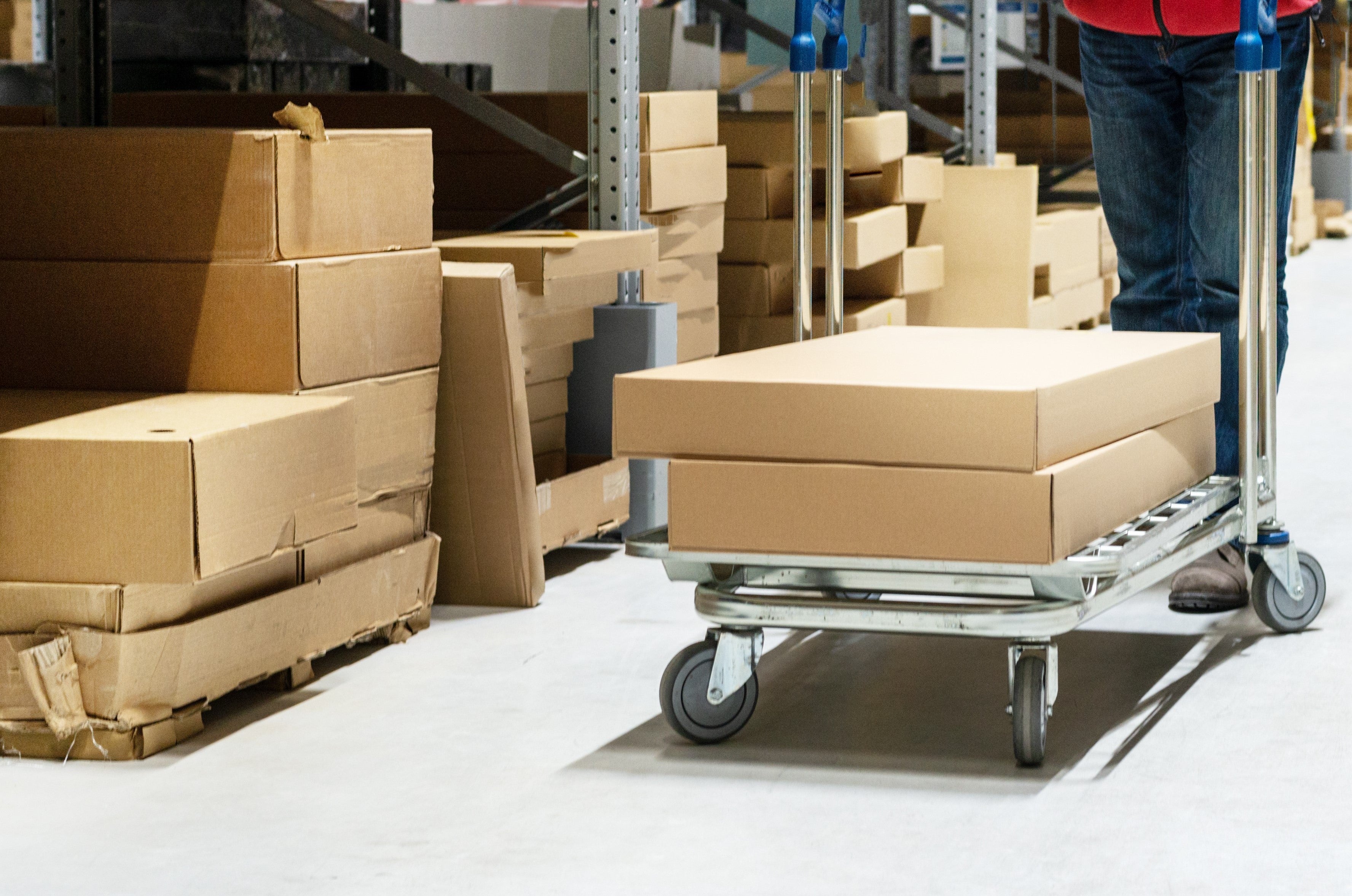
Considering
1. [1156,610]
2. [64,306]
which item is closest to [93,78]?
[64,306]

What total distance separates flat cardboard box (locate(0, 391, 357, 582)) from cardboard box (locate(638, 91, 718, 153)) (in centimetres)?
169

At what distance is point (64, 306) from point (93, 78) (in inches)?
55.4

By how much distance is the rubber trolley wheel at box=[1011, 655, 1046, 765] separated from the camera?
2.35 meters

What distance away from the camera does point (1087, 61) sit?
3.47 m

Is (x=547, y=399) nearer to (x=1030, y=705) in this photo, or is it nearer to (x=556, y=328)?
(x=556, y=328)

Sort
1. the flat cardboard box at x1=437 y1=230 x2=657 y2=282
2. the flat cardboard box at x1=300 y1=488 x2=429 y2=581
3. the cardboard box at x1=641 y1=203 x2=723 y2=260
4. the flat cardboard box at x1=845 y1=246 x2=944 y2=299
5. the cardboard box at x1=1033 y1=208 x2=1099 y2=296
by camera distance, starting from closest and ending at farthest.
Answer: the flat cardboard box at x1=300 y1=488 x2=429 y2=581, the flat cardboard box at x1=437 y1=230 x2=657 y2=282, the cardboard box at x1=641 y1=203 x2=723 y2=260, the flat cardboard box at x1=845 y1=246 x2=944 y2=299, the cardboard box at x1=1033 y1=208 x2=1099 y2=296

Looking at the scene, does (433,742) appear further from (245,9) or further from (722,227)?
(245,9)

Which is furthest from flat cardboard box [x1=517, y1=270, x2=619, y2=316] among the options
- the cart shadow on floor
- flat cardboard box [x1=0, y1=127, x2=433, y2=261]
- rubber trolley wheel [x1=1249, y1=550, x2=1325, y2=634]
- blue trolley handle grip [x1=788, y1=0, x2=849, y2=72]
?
rubber trolley wheel [x1=1249, y1=550, x2=1325, y2=634]

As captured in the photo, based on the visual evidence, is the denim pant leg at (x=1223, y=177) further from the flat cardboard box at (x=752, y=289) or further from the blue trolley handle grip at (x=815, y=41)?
the flat cardboard box at (x=752, y=289)

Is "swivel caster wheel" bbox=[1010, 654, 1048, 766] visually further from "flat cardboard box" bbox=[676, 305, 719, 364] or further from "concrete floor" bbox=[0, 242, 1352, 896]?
"flat cardboard box" bbox=[676, 305, 719, 364]

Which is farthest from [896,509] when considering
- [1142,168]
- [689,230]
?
[689,230]

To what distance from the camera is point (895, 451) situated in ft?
7.66

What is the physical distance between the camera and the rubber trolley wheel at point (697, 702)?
2488 millimetres

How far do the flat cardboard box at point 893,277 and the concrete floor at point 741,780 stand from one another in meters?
2.56
